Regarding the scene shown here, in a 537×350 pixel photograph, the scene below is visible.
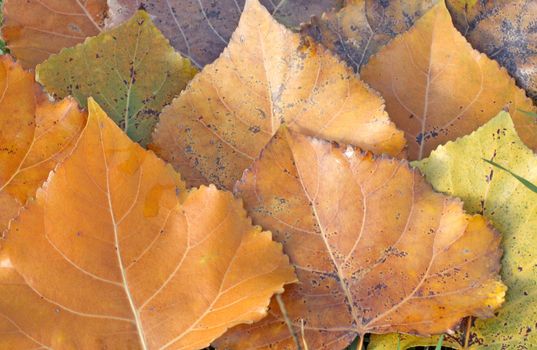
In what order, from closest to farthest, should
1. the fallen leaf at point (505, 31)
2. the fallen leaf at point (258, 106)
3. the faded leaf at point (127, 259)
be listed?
the faded leaf at point (127, 259)
the fallen leaf at point (258, 106)
the fallen leaf at point (505, 31)

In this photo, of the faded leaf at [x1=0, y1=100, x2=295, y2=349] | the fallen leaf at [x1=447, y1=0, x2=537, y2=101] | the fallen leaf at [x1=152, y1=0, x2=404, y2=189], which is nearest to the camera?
the faded leaf at [x1=0, y1=100, x2=295, y2=349]

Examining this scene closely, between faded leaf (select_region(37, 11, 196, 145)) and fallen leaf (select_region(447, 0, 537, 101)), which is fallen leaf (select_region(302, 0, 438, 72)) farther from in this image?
faded leaf (select_region(37, 11, 196, 145))

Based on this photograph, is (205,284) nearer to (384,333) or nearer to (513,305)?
(384,333)

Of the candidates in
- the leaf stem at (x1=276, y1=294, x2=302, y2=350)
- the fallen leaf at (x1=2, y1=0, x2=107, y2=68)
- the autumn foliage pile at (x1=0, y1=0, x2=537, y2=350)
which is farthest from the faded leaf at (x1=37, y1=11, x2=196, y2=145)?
the leaf stem at (x1=276, y1=294, x2=302, y2=350)

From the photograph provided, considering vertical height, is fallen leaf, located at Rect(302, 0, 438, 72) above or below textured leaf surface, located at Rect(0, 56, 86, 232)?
above

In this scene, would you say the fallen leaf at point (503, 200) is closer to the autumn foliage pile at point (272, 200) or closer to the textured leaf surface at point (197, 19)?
the autumn foliage pile at point (272, 200)

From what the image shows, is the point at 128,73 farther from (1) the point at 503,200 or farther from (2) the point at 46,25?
(1) the point at 503,200

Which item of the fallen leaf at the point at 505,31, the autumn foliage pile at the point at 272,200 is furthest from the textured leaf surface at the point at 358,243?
the fallen leaf at the point at 505,31
